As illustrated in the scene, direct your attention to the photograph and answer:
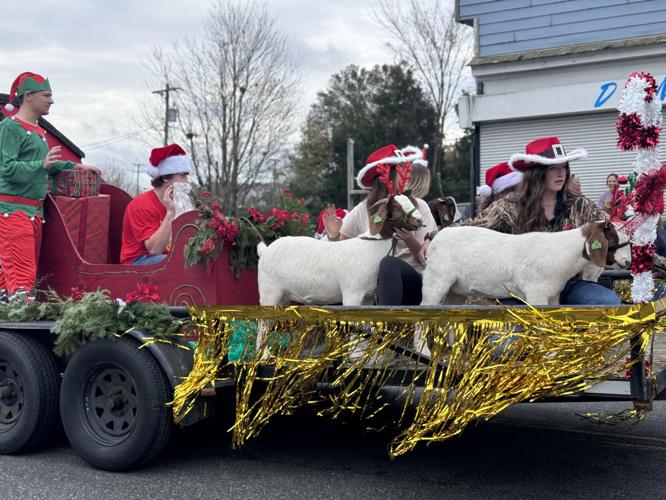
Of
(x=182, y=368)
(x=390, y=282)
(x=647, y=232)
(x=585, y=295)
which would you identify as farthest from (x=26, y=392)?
(x=647, y=232)

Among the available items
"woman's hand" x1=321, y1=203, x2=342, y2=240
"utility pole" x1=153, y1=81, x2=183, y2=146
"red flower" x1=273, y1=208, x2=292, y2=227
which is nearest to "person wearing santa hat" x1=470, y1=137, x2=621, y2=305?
"woman's hand" x1=321, y1=203, x2=342, y2=240

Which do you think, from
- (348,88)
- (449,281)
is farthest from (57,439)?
(348,88)

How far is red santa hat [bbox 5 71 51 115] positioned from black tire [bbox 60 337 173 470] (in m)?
1.97

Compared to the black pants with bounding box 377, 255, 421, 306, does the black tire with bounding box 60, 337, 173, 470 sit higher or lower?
lower

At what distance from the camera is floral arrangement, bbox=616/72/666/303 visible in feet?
11.2

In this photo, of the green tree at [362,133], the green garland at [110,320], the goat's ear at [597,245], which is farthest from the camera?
the green tree at [362,133]

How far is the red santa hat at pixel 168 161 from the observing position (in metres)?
5.89

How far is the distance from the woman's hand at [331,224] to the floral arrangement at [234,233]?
0.79 feet

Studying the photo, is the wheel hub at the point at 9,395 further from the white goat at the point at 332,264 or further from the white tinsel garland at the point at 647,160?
the white tinsel garland at the point at 647,160

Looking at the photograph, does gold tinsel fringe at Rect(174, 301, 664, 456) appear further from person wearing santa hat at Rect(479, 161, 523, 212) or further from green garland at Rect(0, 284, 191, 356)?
person wearing santa hat at Rect(479, 161, 523, 212)

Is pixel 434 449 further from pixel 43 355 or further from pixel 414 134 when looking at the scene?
pixel 414 134

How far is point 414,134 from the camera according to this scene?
3316 cm

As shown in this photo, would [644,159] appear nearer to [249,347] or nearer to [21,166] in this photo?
[249,347]

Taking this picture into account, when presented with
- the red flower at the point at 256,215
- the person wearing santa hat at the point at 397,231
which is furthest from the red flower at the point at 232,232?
the person wearing santa hat at the point at 397,231
